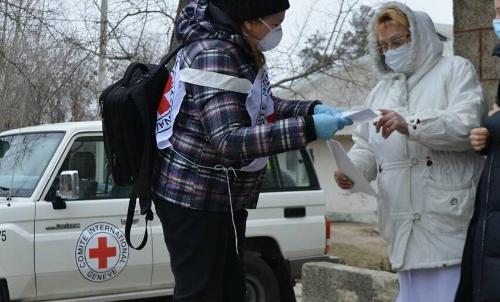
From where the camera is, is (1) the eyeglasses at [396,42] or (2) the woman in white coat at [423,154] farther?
(1) the eyeglasses at [396,42]

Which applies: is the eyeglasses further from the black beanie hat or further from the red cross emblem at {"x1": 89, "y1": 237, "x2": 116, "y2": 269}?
the red cross emblem at {"x1": 89, "y1": 237, "x2": 116, "y2": 269}

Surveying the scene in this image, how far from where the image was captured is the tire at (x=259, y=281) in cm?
604

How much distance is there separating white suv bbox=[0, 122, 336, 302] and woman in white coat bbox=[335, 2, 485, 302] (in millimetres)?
2823

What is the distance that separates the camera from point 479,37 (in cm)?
400

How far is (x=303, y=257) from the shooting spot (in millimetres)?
6395

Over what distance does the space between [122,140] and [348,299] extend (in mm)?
2855

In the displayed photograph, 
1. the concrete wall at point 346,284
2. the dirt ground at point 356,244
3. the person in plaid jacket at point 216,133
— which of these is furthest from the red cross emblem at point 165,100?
the dirt ground at point 356,244

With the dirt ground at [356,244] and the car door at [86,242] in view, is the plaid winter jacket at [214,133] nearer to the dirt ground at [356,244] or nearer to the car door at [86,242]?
the car door at [86,242]

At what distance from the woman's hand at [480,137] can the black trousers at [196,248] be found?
3.23ft

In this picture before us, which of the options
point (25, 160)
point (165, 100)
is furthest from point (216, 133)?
point (25, 160)

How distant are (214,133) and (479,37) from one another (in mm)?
2352

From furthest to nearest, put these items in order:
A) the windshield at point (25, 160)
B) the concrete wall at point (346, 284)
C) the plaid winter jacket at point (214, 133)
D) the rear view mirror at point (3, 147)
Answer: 1. the rear view mirror at point (3, 147)
2. the windshield at point (25, 160)
3. the concrete wall at point (346, 284)
4. the plaid winter jacket at point (214, 133)

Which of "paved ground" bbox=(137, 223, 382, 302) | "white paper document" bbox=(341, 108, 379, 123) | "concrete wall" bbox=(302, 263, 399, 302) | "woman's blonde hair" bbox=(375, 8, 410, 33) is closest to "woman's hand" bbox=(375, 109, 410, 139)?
"white paper document" bbox=(341, 108, 379, 123)

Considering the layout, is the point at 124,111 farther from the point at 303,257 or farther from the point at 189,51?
the point at 303,257
